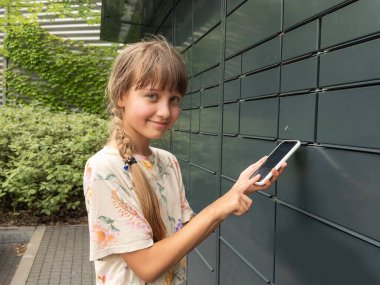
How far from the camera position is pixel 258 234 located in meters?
2.07

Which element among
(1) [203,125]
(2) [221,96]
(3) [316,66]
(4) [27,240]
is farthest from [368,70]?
(4) [27,240]

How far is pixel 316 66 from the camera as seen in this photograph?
151cm

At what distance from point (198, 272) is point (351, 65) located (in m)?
2.46

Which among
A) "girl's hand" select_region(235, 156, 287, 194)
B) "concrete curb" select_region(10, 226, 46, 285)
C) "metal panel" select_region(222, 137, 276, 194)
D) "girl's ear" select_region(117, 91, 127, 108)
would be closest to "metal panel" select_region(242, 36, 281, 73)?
"metal panel" select_region(222, 137, 276, 194)

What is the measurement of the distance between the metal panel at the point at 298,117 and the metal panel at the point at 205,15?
122cm

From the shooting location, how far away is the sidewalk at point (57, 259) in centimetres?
472

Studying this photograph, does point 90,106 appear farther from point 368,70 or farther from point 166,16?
point 368,70

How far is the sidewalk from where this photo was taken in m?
4.72

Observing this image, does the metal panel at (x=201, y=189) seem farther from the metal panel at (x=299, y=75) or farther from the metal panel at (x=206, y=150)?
the metal panel at (x=299, y=75)

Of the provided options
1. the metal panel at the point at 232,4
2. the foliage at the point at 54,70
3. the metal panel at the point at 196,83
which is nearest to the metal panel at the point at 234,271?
the metal panel at the point at 196,83

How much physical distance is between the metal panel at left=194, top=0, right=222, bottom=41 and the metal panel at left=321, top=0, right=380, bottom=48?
4.52 feet

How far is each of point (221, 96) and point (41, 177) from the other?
495 centimetres

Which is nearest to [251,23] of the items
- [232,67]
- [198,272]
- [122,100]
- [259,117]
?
[232,67]

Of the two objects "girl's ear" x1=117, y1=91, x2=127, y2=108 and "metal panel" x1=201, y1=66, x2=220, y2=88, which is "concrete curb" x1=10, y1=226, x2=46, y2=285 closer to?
"metal panel" x1=201, y1=66, x2=220, y2=88
